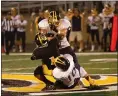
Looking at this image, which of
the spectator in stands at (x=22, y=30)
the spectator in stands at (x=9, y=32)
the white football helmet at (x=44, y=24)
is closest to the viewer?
the white football helmet at (x=44, y=24)

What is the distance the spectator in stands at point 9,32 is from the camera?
12794mm

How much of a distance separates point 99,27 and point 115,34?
950mm

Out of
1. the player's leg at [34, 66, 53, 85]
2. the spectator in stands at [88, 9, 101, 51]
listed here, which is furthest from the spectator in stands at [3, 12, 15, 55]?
the player's leg at [34, 66, 53, 85]

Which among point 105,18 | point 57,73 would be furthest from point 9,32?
point 57,73

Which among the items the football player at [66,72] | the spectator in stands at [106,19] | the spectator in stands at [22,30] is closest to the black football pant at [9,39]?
the spectator in stands at [22,30]

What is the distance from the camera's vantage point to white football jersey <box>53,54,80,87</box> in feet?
19.9

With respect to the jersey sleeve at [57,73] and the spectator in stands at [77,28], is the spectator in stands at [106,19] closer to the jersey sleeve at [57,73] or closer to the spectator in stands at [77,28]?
the spectator in stands at [77,28]

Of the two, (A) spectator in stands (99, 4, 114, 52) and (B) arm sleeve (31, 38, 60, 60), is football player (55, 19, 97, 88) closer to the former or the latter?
(B) arm sleeve (31, 38, 60, 60)

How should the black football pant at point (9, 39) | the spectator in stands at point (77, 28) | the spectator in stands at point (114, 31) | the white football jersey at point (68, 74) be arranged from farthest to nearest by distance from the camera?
1. the black football pant at point (9, 39)
2. the spectator in stands at point (114, 31)
3. the spectator in stands at point (77, 28)
4. the white football jersey at point (68, 74)

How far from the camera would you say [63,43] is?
604 cm

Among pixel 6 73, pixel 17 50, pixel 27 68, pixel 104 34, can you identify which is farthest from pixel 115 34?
pixel 6 73

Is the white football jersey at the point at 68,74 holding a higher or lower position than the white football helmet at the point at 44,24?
lower

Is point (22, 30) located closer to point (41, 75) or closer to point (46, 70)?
point (41, 75)

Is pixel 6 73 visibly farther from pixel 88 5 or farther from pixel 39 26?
pixel 88 5
